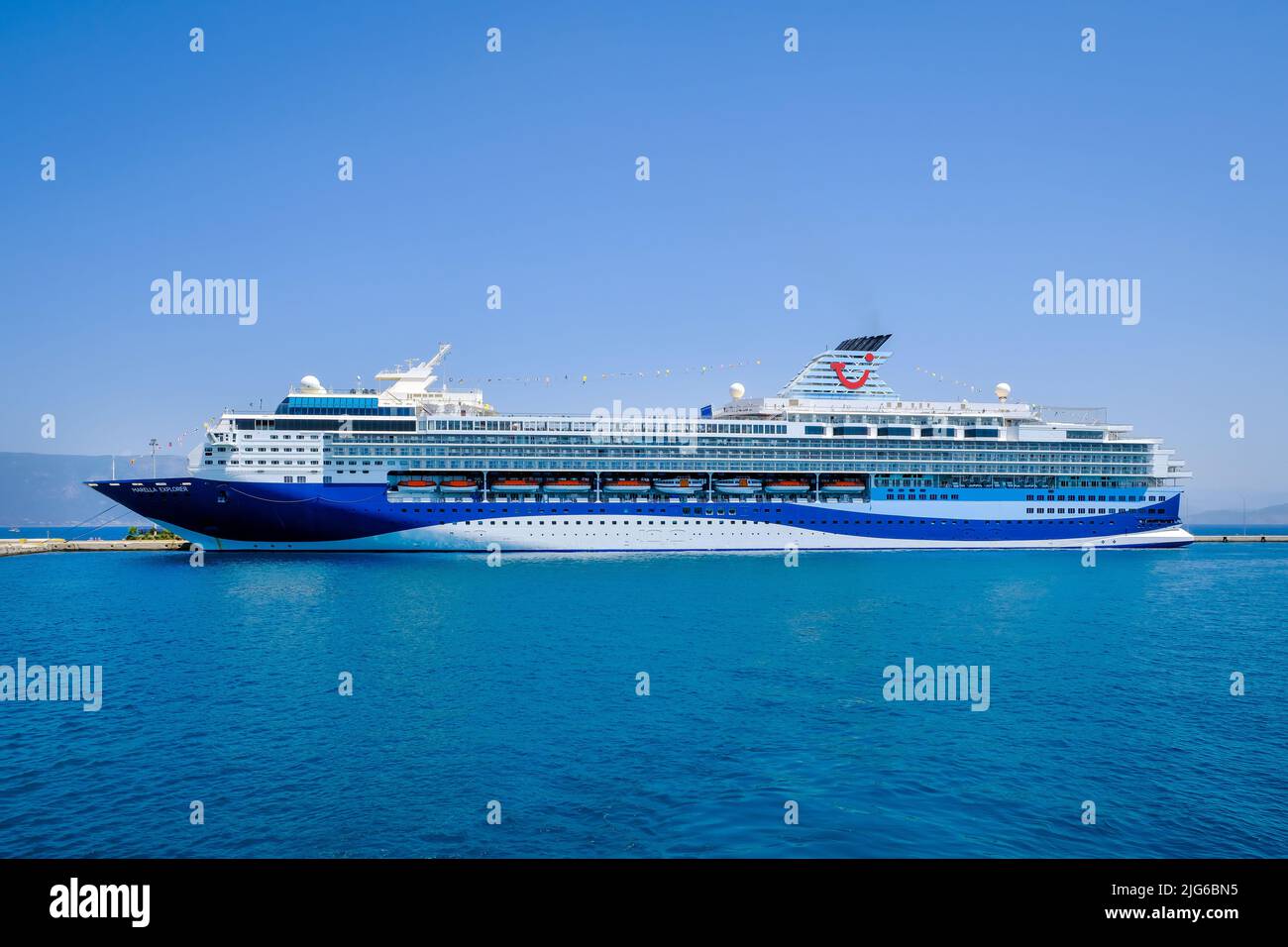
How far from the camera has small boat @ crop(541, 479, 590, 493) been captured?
6894 cm

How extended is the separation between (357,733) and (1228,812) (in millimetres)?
19068

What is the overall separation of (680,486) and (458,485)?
1867 cm

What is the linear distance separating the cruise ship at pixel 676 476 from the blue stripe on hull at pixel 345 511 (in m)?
0.14

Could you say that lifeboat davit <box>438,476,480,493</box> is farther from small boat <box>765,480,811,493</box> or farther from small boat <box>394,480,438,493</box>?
small boat <box>765,480,811,493</box>

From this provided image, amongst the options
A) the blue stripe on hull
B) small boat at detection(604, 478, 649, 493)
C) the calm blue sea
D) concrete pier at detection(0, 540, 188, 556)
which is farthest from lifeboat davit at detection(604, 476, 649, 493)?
concrete pier at detection(0, 540, 188, 556)

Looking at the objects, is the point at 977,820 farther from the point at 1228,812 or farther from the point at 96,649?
the point at 96,649

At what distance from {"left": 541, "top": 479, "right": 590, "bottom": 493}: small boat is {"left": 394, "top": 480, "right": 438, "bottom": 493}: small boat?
352 inches

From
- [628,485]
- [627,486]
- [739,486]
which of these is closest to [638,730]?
[627,486]

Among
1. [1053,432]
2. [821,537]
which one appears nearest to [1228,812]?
[821,537]

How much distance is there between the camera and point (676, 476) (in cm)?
7256

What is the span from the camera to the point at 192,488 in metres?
60.6

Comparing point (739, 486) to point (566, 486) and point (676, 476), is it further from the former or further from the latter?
point (566, 486)

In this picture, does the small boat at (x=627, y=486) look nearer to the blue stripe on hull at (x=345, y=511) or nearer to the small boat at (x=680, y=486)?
the small boat at (x=680, y=486)
